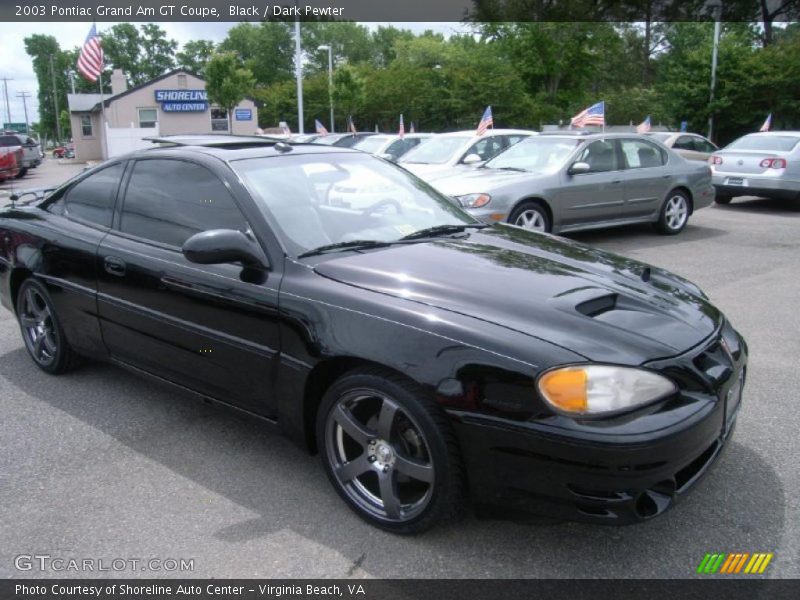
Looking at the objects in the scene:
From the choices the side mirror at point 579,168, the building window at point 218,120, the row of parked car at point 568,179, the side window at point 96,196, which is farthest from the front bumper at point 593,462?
the building window at point 218,120

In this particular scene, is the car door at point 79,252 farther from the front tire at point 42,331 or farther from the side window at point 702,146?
the side window at point 702,146

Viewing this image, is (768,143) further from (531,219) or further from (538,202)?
(531,219)

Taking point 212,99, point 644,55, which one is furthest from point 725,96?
point 644,55

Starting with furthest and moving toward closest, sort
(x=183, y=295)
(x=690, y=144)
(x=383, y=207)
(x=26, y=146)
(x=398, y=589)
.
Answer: (x=26, y=146) → (x=690, y=144) → (x=383, y=207) → (x=183, y=295) → (x=398, y=589)

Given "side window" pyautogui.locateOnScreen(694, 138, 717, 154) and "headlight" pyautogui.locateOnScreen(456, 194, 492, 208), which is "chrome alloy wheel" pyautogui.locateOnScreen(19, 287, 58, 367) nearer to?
"headlight" pyautogui.locateOnScreen(456, 194, 492, 208)

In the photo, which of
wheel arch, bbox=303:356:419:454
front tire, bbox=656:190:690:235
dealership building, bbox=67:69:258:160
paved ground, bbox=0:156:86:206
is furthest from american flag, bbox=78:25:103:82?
wheel arch, bbox=303:356:419:454

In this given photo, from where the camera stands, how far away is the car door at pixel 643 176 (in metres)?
9.46

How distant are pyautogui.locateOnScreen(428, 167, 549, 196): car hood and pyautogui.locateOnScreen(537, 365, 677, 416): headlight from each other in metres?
5.95

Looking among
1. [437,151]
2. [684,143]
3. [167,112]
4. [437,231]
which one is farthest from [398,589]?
[167,112]

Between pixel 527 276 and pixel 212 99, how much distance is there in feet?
120

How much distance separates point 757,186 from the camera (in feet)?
41.3

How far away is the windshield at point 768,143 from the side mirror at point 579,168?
19.1ft

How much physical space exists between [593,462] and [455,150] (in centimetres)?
958

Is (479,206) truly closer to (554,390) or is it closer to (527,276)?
(527,276)
